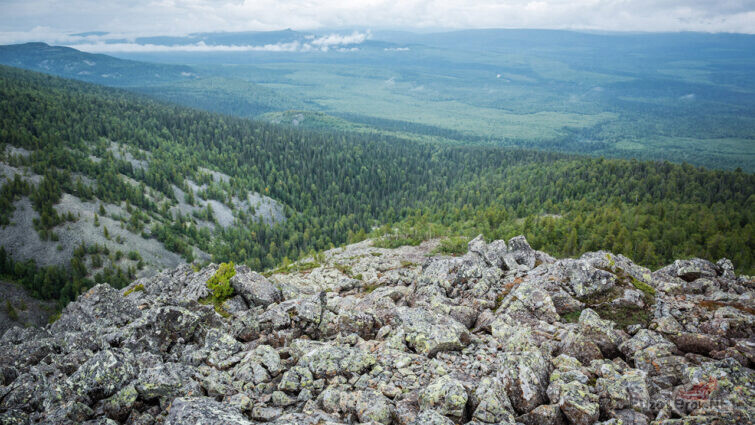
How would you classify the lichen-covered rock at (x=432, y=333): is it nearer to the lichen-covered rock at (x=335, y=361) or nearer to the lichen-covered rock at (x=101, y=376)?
the lichen-covered rock at (x=335, y=361)

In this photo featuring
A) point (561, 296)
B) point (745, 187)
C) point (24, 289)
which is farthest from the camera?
point (745, 187)

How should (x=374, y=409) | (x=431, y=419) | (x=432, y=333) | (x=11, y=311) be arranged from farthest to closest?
(x=11, y=311), (x=432, y=333), (x=374, y=409), (x=431, y=419)

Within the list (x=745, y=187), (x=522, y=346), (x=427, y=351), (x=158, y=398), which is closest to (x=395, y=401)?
(x=427, y=351)

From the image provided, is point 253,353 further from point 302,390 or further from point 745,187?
point 745,187

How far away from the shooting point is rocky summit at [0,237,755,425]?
14883mm

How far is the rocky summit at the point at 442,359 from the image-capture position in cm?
1488

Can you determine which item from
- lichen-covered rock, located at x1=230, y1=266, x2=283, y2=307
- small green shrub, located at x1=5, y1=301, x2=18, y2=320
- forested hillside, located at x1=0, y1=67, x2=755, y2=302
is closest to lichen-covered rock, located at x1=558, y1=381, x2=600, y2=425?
lichen-covered rock, located at x1=230, y1=266, x2=283, y2=307

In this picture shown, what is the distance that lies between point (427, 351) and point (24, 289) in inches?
5700

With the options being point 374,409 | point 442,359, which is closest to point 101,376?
point 374,409

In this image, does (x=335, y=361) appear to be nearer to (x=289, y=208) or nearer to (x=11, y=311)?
(x=11, y=311)

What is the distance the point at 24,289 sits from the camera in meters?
109

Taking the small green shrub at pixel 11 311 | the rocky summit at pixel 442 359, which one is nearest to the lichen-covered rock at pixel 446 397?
the rocky summit at pixel 442 359

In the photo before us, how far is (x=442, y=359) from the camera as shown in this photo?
64.1 ft

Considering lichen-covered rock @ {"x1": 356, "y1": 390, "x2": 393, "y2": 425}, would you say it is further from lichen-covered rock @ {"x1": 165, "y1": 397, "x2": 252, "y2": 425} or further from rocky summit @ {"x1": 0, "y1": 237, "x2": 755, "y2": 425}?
lichen-covered rock @ {"x1": 165, "y1": 397, "x2": 252, "y2": 425}
